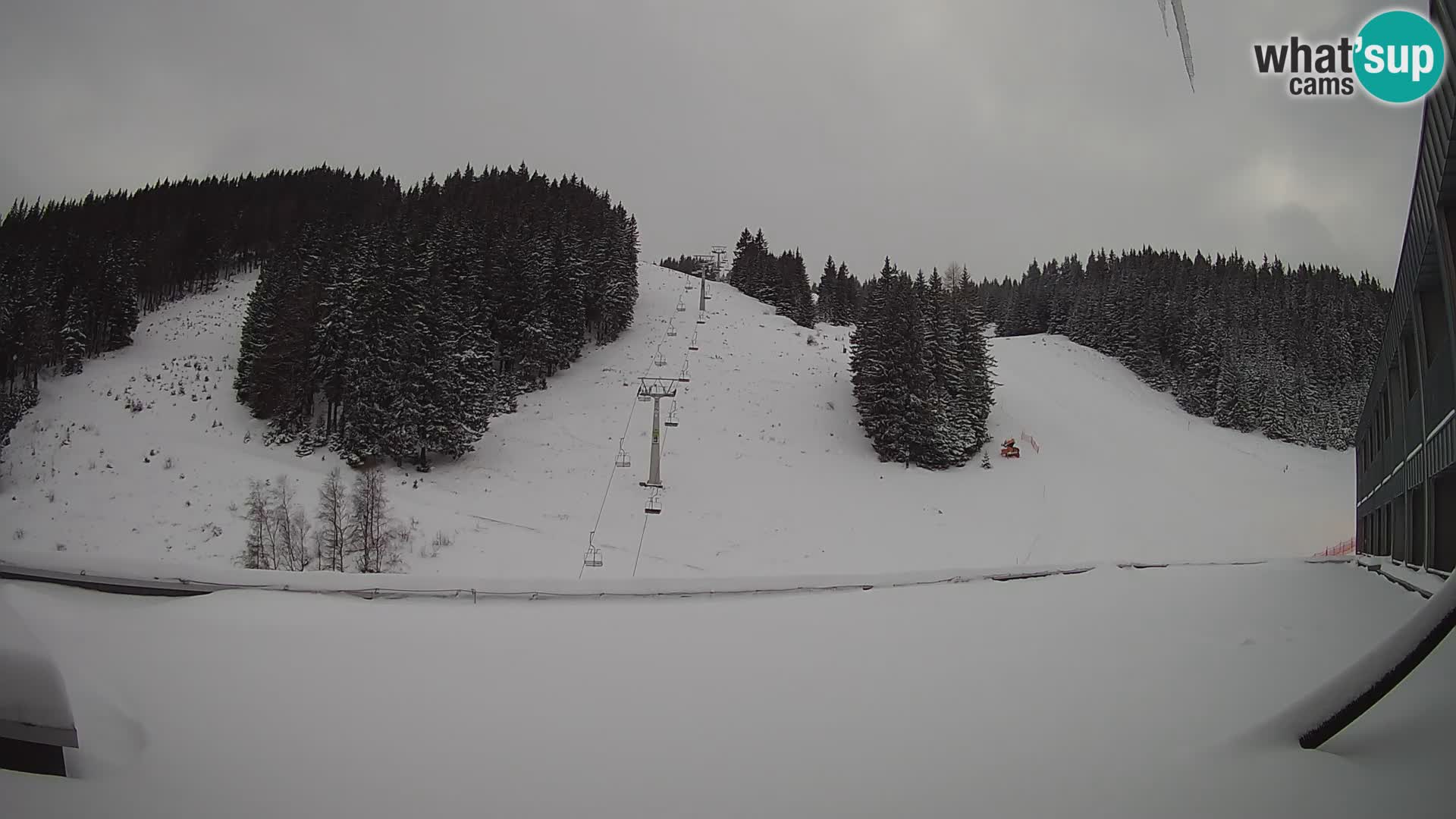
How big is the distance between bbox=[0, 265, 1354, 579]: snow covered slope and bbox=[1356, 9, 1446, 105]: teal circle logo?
12.6 m

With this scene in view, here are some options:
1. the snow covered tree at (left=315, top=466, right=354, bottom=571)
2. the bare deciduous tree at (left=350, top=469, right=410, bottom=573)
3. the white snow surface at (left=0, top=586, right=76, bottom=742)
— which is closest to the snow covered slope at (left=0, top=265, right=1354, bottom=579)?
the bare deciduous tree at (left=350, top=469, right=410, bottom=573)

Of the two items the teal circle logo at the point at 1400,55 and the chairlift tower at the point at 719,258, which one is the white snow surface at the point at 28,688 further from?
the chairlift tower at the point at 719,258

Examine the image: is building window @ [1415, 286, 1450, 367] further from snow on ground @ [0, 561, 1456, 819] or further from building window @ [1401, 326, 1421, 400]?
snow on ground @ [0, 561, 1456, 819]

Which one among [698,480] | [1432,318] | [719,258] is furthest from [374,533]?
[719,258]

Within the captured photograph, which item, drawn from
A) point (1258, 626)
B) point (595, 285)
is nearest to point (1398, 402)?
point (1258, 626)

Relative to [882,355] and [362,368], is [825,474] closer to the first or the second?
[882,355]

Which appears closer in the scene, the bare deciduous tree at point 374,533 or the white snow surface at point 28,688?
the white snow surface at point 28,688

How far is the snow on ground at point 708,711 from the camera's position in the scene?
75.4 inches

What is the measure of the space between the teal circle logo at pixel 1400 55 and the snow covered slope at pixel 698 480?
1256cm

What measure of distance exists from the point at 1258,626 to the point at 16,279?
1739cm

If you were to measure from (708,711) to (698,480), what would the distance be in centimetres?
2674

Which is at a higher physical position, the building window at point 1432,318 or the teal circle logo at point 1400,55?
the teal circle logo at point 1400,55

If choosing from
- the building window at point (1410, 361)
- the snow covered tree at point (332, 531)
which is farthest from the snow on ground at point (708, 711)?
the snow covered tree at point (332, 531)

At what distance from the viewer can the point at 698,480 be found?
29453mm
